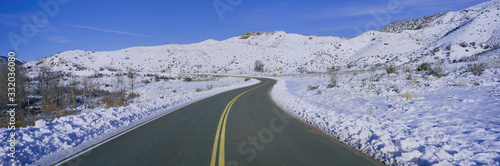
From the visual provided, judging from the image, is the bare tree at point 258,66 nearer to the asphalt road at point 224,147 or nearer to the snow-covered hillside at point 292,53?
the snow-covered hillside at point 292,53

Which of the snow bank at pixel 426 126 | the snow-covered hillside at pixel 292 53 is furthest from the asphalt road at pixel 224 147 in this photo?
the snow-covered hillside at pixel 292 53

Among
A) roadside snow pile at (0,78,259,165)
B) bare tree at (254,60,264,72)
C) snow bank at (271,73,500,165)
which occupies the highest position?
bare tree at (254,60,264,72)

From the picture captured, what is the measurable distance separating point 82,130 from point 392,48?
237 ft

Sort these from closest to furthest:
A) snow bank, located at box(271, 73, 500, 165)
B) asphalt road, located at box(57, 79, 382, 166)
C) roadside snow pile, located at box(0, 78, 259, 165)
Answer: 1. snow bank, located at box(271, 73, 500, 165)
2. asphalt road, located at box(57, 79, 382, 166)
3. roadside snow pile, located at box(0, 78, 259, 165)

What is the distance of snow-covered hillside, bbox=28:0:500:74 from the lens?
190ft

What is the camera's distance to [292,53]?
90062 millimetres

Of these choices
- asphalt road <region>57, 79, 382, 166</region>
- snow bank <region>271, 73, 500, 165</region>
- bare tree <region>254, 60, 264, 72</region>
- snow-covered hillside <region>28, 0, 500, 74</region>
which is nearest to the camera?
snow bank <region>271, 73, 500, 165</region>

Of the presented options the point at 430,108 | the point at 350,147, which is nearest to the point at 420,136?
the point at 350,147

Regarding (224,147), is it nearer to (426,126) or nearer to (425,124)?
(426,126)

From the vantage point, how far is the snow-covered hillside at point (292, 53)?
5802 centimetres

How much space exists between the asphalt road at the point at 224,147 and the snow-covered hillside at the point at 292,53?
48.7 m

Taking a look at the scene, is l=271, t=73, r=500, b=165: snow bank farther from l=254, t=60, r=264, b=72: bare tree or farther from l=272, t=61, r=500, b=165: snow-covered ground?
l=254, t=60, r=264, b=72: bare tree

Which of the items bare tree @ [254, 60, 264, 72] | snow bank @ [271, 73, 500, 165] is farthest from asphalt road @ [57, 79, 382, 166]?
bare tree @ [254, 60, 264, 72]

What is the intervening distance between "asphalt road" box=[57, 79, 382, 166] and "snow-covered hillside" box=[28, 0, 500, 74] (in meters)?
48.7
